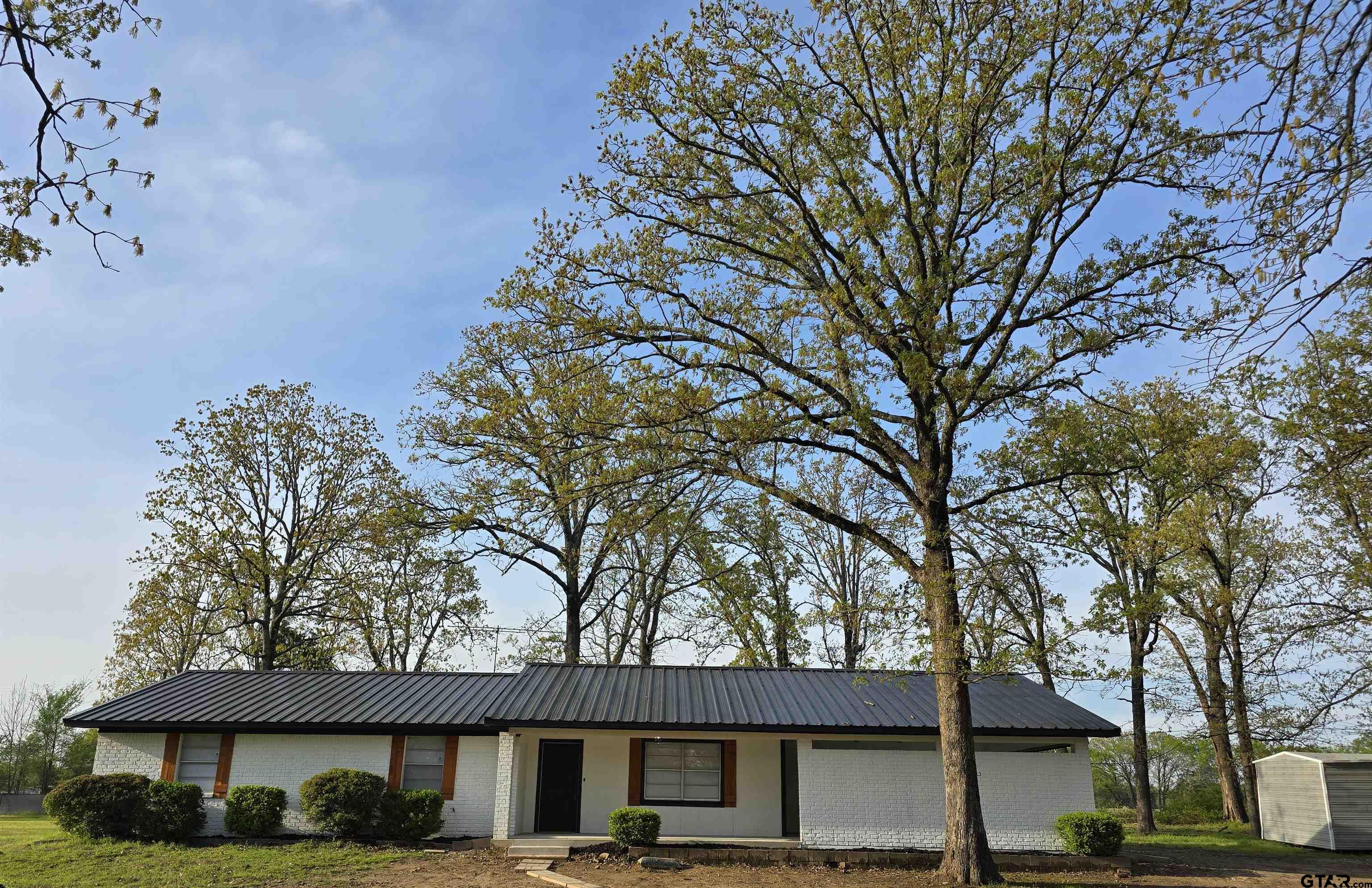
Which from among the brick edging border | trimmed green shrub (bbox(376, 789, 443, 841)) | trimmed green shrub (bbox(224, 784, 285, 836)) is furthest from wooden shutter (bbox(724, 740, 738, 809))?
trimmed green shrub (bbox(224, 784, 285, 836))

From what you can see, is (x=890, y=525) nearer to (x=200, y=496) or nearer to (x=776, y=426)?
(x=776, y=426)

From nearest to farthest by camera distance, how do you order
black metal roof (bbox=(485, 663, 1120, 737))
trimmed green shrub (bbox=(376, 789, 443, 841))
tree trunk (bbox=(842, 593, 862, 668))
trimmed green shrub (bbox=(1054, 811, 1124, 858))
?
trimmed green shrub (bbox=(1054, 811, 1124, 858))
trimmed green shrub (bbox=(376, 789, 443, 841))
black metal roof (bbox=(485, 663, 1120, 737))
tree trunk (bbox=(842, 593, 862, 668))

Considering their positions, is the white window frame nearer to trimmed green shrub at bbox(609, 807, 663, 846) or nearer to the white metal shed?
trimmed green shrub at bbox(609, 807, 663, 846)

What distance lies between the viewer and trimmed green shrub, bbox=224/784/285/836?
16094 mm

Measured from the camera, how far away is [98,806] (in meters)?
15.5

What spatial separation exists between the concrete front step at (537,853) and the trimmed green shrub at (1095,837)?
8.98 metres

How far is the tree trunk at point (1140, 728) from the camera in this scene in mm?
22734

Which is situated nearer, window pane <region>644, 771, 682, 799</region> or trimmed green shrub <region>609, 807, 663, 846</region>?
trimmed green shrub <region>609, 807, 663, 846</region>

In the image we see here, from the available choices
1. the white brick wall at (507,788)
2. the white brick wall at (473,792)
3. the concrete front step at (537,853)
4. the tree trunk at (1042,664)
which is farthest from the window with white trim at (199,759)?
the tree trunk at (1042,664)

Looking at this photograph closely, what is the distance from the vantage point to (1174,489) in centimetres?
2088

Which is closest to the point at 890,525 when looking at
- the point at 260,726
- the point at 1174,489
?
the point at 1174,489

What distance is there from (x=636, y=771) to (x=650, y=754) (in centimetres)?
44

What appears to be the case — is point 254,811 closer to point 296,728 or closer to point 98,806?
point 296,728

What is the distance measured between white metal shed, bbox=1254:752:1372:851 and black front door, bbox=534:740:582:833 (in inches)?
639
